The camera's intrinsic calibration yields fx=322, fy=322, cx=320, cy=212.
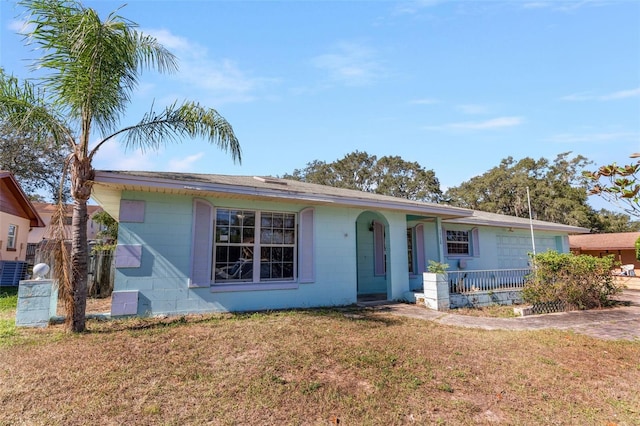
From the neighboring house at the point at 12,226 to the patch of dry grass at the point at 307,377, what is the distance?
1179 cm

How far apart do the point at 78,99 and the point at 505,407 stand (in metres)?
7.76

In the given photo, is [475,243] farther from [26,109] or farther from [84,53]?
[26,109]

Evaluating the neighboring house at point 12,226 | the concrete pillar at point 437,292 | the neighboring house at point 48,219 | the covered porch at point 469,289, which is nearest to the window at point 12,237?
the neighboring house at point 12,226

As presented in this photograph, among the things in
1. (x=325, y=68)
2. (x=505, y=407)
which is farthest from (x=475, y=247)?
(x=505, y=407)

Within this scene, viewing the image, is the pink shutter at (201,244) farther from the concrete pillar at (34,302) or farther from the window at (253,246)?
the concrete pillar at (34,302)

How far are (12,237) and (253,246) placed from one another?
15.9 meters

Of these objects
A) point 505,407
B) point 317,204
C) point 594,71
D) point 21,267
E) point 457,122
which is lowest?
point 505,407

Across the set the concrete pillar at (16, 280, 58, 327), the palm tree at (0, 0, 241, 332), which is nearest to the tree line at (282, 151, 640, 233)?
the palm tree at (0, 0, 241, 332)

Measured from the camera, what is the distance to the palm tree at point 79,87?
17.5 feet

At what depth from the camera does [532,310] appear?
868 centimetres

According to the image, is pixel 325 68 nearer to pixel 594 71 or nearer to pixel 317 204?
pixel 317 204

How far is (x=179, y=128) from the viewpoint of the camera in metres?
6.79

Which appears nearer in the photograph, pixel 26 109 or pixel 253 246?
pixel 26 109

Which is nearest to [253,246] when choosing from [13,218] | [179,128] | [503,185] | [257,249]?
[257,249]
